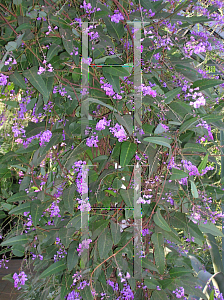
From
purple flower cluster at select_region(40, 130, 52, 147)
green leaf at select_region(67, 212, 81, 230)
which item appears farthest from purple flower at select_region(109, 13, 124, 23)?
green leaf at select_region(67, 212, 81, 230)

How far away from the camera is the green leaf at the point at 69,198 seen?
82cm

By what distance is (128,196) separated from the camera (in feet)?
2.55

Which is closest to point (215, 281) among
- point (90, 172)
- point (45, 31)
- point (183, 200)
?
point (183, 200)

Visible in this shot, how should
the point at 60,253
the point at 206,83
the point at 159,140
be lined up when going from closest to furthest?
the point at 159,140 < the point at 206,83 < the point at 60,253

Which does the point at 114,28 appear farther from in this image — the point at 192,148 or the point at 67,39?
the point at 192,148

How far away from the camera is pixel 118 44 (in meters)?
0.87

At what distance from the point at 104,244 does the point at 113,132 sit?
32cm

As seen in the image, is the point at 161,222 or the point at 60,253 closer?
the point at 161,222

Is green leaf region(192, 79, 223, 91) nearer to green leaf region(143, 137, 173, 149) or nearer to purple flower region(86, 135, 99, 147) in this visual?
green leaf region(143, 137, 173, 149)

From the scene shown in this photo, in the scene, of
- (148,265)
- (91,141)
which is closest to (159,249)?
(148,265)

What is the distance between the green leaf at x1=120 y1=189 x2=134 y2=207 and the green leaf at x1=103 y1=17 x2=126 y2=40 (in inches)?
17.2

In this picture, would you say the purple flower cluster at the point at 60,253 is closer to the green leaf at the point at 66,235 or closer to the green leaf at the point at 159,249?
the green leaf at the point at 66,235

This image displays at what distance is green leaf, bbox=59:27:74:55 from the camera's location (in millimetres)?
753

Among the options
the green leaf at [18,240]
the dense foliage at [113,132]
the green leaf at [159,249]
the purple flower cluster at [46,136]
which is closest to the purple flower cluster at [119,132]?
the dense foliage at [113,132]
